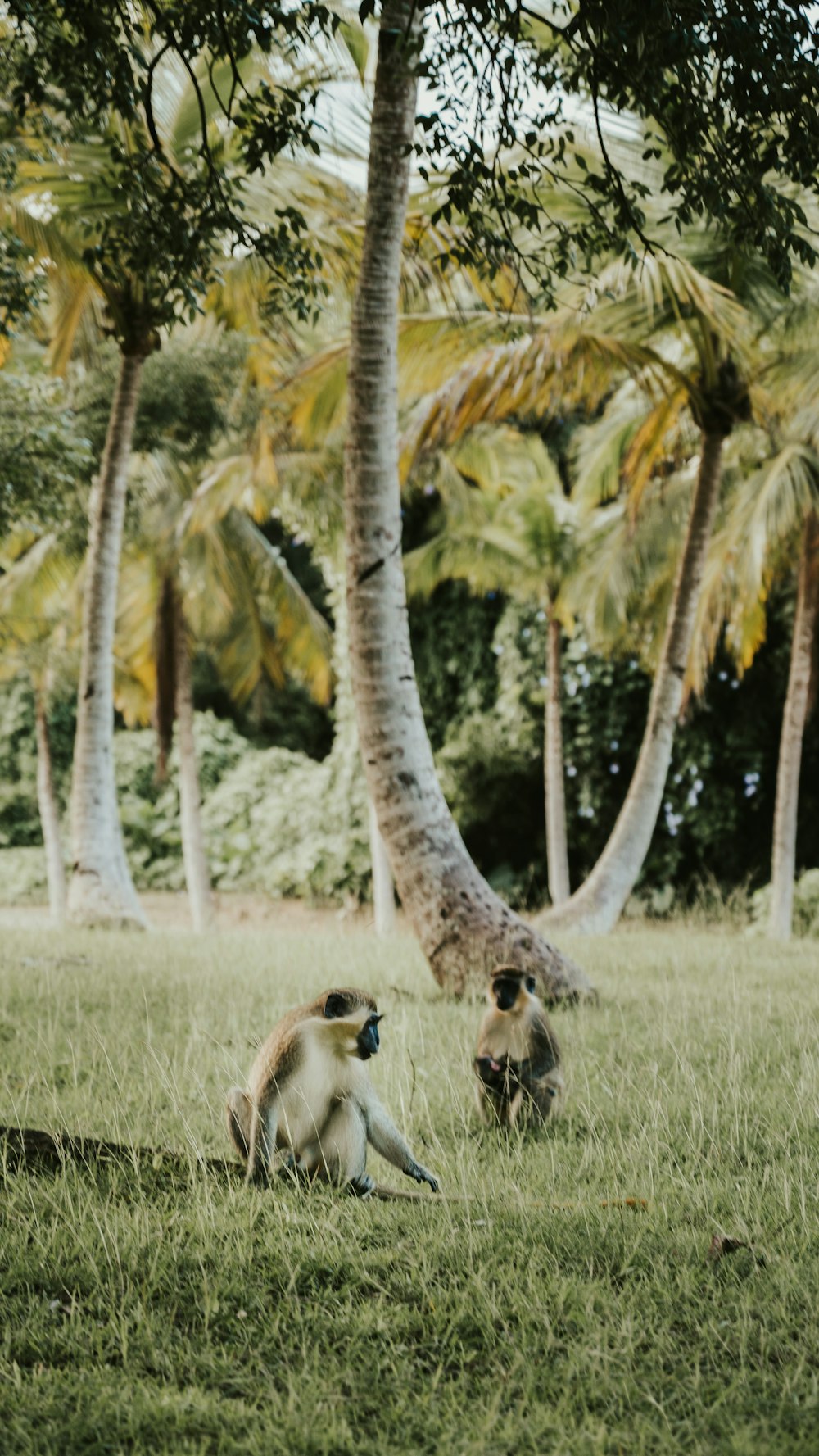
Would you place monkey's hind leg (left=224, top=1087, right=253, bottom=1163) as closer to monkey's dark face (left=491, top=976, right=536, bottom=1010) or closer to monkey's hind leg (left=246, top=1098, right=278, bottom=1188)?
monkey's hind leg (left=246, top=1098, right=278, bottom=1188)

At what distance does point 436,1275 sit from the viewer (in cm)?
354

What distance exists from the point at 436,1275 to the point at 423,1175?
56 centimetres

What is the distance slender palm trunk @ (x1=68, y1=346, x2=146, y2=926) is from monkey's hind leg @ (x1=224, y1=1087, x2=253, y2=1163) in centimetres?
857

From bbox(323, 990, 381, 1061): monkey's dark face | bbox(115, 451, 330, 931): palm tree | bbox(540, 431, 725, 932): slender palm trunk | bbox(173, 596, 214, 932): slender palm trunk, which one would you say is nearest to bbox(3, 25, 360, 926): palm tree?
bbox(115, 451, 330, 931): palm tree

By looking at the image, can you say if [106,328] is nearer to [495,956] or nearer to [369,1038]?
[495,956]

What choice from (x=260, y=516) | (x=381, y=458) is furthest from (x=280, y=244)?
(x=260, y=516)

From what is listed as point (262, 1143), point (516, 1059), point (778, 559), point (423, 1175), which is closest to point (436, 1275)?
point (423, 1175)

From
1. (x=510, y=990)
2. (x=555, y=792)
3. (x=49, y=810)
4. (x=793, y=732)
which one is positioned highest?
(x=793, y=732)

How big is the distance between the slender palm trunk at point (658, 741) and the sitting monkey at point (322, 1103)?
8.23 m

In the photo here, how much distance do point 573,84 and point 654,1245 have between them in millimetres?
4477

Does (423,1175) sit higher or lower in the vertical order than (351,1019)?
lower

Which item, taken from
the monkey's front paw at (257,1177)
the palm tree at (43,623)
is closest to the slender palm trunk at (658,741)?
the monkey's front paw at (257,1177)

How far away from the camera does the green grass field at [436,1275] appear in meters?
2.83

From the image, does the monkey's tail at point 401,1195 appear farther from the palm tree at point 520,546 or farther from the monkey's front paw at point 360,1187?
the palm tree at point 520,546
